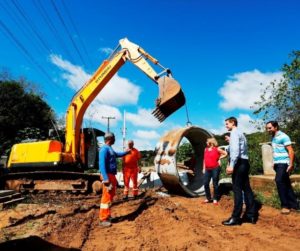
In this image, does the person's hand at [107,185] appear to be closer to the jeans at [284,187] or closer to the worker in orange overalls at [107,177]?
the worker in orange overalls at [107,177]

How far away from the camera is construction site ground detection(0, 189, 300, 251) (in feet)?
17.0

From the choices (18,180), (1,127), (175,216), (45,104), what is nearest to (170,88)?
(175,216)

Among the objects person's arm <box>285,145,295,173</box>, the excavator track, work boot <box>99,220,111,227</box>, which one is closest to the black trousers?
person's arm <box>285,145,295,173</box>

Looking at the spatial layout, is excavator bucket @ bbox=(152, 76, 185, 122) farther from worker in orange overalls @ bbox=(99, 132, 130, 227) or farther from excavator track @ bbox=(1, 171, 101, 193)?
excavator track @ bbox=(1, 171, 101, 193)

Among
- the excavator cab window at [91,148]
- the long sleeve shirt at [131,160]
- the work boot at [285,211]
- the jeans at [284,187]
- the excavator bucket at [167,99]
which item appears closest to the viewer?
the work boot at [285,211]

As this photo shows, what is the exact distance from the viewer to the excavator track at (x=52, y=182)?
12.2 m

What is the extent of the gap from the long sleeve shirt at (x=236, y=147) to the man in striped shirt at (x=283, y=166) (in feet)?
3.70

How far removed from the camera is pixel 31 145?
12562mm

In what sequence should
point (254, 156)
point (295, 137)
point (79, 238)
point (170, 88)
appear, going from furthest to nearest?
point (254, 156) < point (295, 137) < point (170, 88) < point (79, 238)

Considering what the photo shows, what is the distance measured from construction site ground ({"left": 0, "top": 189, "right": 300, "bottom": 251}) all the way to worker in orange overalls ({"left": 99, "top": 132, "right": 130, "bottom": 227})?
0.69 ft

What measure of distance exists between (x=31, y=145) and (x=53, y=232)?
7.06 meters

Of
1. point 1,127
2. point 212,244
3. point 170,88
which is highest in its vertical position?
point 1,127

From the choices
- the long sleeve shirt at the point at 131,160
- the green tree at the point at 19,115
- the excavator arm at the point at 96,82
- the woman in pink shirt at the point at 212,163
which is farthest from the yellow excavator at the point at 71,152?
the green tree at the point at 19,115

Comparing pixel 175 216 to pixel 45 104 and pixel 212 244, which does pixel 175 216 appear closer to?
pixel 212 244
